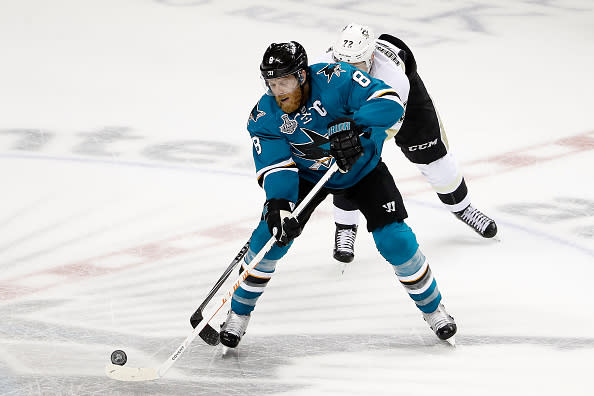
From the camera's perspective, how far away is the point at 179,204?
5.03 meters

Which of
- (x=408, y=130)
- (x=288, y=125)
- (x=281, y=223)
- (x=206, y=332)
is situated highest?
(x=288, y=125)

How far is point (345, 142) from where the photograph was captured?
319 centimetres

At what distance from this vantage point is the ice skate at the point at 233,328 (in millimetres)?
3539

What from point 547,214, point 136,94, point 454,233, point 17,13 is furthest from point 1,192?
point 17,13

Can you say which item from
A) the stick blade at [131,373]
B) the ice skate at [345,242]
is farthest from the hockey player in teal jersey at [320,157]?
the ice skate at [345,242]

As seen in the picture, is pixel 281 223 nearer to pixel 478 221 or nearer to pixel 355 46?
pixel 355 46

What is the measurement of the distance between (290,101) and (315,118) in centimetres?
12

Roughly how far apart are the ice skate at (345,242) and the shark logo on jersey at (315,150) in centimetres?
87

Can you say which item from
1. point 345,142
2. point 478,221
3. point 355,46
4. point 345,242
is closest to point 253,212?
point 345,242

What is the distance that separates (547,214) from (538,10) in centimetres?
398

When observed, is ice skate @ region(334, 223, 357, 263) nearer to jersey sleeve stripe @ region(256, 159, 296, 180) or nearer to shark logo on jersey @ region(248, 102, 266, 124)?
jersey sleeve stripe @ region(256, 159, 296, 180)

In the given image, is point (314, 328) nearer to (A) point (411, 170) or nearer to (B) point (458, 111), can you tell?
(A) point (411, 170)

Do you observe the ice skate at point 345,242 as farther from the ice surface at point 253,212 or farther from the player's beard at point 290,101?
the player's beard at point 290,101

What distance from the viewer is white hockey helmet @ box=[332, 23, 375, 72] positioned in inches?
154
